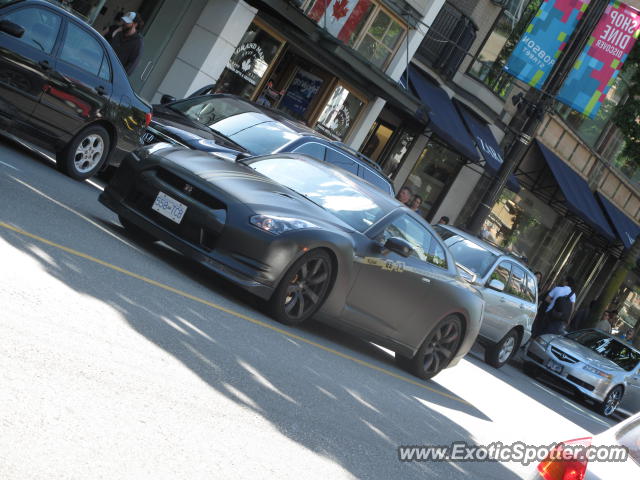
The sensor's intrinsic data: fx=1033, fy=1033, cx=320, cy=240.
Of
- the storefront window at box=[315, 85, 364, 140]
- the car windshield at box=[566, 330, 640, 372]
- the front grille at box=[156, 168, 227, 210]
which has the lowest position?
the front grille at box=[156, 168, 227, 210]

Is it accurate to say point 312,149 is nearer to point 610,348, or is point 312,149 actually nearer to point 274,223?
point 274,223

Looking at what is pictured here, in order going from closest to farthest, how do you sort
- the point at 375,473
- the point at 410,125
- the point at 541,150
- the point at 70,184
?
the point at 375,473 < the point at 70,184 < the point at 410,125 < the point at 541,150

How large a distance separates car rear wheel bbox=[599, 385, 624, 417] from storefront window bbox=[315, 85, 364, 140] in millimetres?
9509

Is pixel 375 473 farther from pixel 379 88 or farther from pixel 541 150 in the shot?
pixel 541 150

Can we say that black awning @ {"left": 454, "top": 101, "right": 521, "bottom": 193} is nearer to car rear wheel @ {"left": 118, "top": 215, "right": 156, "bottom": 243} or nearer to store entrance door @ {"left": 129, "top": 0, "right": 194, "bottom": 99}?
store entrance door @ {"left": 129, "top": 0, "right": 194, "bottom": 99}

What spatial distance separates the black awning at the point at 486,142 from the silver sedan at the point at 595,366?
8.04 meters

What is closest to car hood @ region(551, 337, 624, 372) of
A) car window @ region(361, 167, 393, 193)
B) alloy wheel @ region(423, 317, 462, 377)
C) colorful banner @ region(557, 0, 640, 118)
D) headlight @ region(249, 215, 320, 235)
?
colorful banner @ region(557, 0, 640, 118)

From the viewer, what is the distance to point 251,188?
9.34 m

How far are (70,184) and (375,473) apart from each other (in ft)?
20.7

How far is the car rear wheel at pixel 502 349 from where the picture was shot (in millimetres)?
17359

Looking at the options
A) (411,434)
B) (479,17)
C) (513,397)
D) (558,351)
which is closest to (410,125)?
(479,17)

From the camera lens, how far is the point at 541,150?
31.6m

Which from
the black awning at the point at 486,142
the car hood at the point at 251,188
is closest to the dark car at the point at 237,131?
the car hood at the point at 251,188

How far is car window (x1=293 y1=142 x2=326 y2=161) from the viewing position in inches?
532
